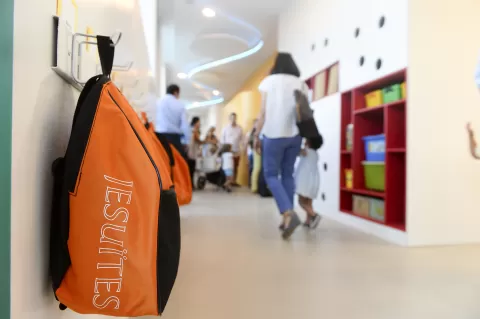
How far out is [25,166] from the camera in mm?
693

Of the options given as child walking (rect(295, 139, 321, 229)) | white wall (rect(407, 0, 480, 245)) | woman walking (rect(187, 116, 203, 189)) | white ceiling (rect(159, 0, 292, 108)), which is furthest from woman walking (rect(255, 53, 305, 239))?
woman walking (rect(187, 116, 203, 189))

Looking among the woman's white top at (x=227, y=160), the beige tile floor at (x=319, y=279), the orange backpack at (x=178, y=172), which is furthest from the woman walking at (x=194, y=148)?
the orange backpack at (x=178, y=172)

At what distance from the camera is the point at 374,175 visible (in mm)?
3299

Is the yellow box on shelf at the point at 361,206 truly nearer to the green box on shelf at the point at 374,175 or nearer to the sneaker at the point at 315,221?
the green box on shelf at the point at 374,175

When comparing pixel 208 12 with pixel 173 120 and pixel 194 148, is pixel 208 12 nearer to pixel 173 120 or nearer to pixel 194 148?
pixel 194 148

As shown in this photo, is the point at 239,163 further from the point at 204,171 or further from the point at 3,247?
the point at 3,247

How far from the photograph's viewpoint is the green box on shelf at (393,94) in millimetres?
2936

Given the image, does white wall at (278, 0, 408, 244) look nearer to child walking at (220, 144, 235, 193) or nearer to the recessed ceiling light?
the recessed ceiling light

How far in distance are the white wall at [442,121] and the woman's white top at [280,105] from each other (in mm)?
892

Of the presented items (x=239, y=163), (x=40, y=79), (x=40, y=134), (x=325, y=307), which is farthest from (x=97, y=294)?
(x=239, y=163)

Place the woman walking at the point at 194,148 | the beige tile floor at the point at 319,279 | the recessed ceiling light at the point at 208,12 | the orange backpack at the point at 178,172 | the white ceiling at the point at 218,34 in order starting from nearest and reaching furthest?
the beige tile floor at the point at 319,279
the orange backpack at the point at 178,172
the white ceiling at the point at 218,34
the recessed ceiling light at the point at 208,12
the woman walking at the point at 194,148

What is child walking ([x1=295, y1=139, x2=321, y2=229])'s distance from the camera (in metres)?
3.39

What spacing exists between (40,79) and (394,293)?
1704 millimetres

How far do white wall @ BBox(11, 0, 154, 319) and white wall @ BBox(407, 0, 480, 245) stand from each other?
253cm
